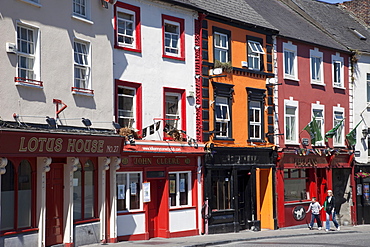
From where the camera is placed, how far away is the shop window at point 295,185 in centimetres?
2822

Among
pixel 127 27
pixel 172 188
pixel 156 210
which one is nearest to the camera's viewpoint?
pixel 127 27

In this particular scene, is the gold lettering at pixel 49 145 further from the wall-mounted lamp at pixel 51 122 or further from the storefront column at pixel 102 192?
the storefront column at pixel 102 192

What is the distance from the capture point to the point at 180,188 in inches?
909

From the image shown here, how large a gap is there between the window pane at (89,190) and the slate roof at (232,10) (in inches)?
279

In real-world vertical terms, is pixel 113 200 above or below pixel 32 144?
below

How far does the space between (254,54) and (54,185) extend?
39.3 ft

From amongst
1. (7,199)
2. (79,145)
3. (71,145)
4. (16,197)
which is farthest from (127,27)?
(7,199)

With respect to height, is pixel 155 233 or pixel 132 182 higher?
pixel 132 182

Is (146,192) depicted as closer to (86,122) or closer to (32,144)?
(86,122)

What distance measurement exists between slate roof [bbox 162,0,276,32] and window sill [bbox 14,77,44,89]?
7404mm

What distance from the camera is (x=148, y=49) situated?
21.7 meters

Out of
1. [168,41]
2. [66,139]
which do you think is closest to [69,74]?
[66,139]

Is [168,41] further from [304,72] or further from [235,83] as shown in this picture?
[304,72]

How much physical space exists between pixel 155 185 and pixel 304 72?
10691 millimetres
